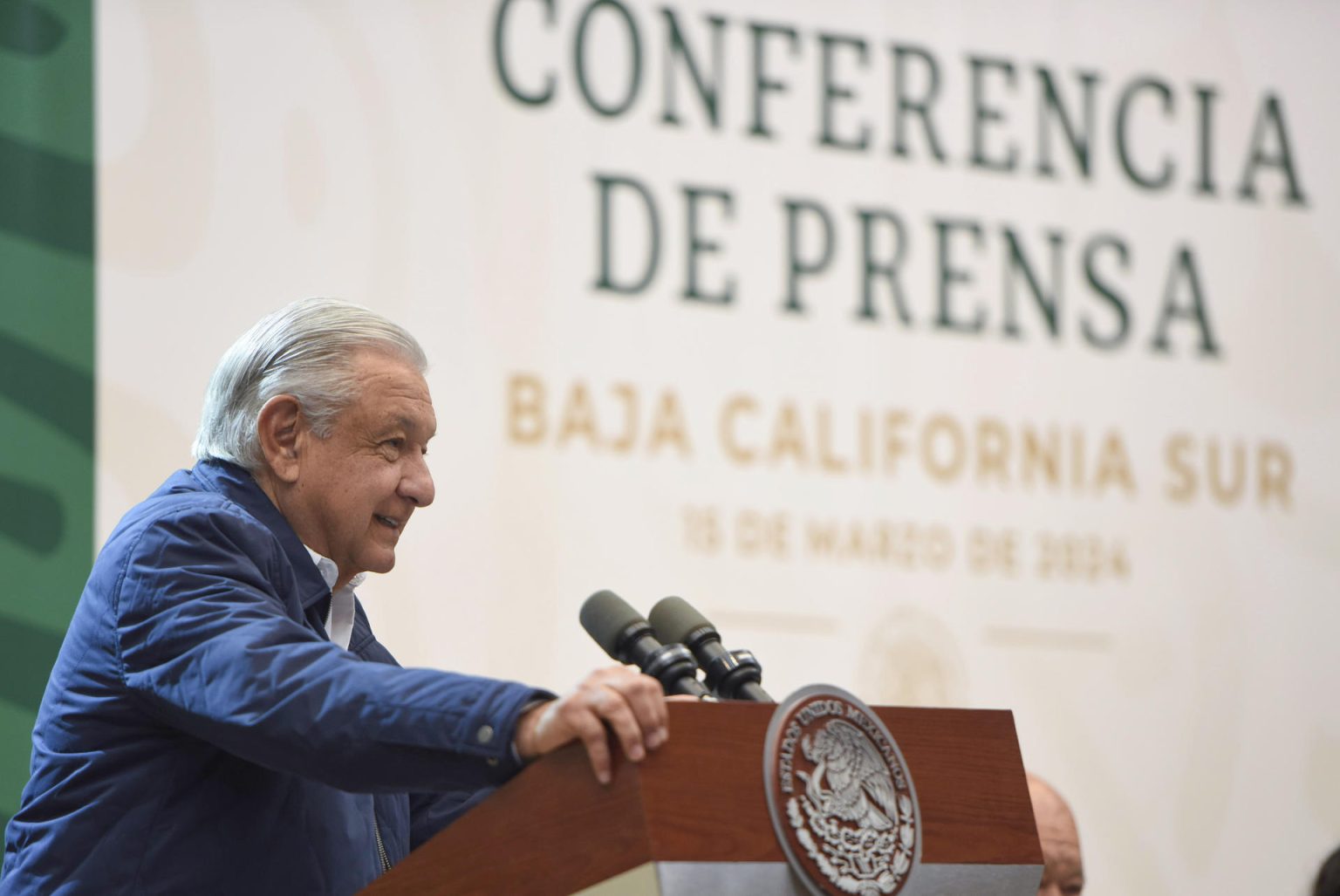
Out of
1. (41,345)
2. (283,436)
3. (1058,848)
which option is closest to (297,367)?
(283,436)

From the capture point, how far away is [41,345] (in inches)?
162

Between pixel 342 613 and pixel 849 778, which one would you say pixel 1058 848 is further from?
pixel 849 778

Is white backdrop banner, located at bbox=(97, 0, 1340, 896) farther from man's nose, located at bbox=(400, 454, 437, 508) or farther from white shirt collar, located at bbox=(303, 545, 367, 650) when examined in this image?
man's nose, located at bbox=(400, 454, 437, 508)

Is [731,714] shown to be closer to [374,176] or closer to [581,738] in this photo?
[581,738]

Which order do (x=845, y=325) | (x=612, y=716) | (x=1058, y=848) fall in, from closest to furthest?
(x=612, y=716) < (x=1058, y=848) < (x=845, y=325)

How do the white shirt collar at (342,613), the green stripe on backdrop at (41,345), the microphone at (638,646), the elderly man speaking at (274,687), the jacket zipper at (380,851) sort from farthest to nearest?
A: the green stripe on backdrop at (41,345), the white shirt collar at (342,613), the jacket zipper at (380,851), the microphone at (638,646), the elderly man speaking at (274,687)

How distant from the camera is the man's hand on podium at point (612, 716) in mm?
1662

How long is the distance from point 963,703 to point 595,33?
75.1 inches

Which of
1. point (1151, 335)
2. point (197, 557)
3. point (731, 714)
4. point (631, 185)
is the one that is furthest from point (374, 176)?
point (731, 714)

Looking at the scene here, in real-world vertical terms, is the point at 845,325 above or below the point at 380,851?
above

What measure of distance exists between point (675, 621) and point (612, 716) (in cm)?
51

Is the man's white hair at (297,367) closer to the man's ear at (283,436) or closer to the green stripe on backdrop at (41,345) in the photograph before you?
the man's ear at (283,436)

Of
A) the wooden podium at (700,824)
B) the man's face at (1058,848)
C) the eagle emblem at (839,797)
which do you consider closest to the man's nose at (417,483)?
the wooden podium at (700,824)

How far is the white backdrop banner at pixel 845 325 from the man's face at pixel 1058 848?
91 centimetres
